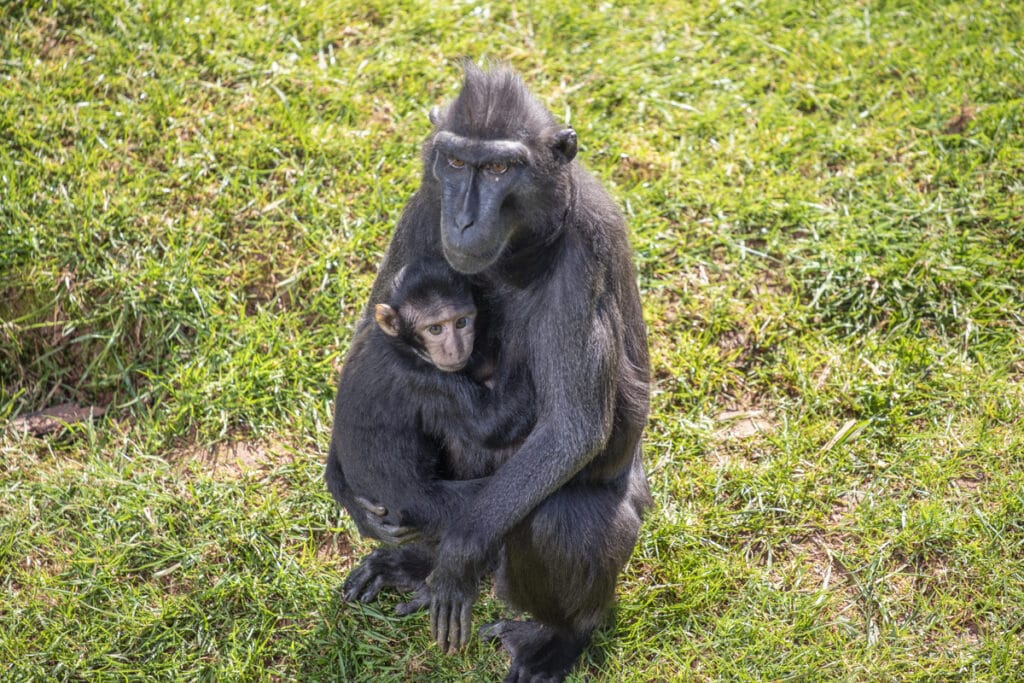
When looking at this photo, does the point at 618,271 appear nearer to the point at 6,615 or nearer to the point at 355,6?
the point at 6,615

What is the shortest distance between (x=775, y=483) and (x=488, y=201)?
8.99 ft

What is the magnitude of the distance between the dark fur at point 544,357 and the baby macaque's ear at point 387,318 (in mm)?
386

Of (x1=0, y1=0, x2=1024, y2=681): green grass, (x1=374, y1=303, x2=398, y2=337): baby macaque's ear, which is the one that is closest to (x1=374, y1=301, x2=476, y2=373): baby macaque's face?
(x1=374, y1=303, x2=398, y2=337): baby macaque's ear

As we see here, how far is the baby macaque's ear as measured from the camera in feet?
17.8

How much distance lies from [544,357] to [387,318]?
0.78 m

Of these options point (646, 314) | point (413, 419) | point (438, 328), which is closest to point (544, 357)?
point (438, 328)

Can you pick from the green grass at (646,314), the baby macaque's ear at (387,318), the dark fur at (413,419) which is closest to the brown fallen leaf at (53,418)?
the green grass at (646,314)

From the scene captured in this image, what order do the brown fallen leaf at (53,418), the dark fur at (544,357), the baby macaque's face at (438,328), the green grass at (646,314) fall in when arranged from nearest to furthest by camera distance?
the dark fur at (544,357) < the baby macaque's face at (438,328) < the green grass at (646,314) < the brown fallen leaf at (53,418)

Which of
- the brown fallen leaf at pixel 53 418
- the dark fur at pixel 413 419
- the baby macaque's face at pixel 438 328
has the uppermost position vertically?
the baby macaque's face at pixel 438 328

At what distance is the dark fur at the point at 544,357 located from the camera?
5.20m

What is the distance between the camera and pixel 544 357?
17.4 ft

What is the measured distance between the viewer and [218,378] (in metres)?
7.27

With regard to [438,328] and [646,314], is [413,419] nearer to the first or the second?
Answer: [438,328]

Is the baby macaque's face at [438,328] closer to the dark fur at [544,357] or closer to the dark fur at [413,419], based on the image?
the dark fur at [413,419]
